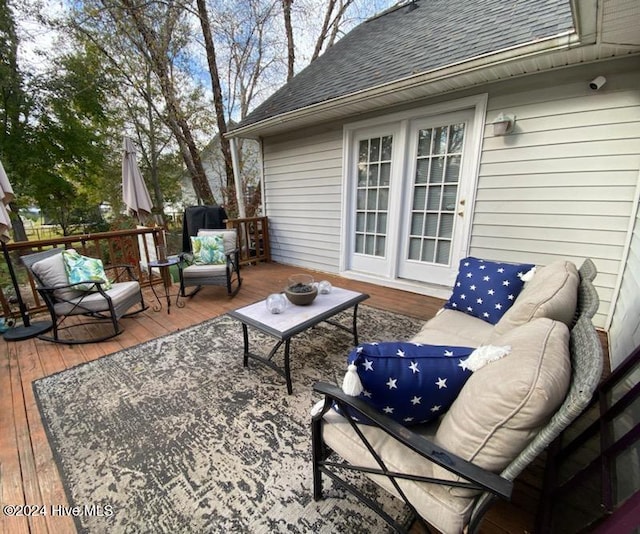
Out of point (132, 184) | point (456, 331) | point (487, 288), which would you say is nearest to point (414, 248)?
point (487, 288)

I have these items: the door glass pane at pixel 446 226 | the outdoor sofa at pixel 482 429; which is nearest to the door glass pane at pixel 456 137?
the door glass pane at pixel 446 226

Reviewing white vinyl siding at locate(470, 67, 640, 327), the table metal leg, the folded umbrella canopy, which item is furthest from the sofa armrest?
the folded umbrella canopy

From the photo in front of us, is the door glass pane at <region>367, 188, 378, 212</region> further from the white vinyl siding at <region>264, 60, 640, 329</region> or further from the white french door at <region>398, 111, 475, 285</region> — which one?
the white vinyl siding at <region>264, 60, 640, 329</region>

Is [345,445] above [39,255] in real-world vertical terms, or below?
below

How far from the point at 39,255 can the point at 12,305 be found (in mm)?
1104

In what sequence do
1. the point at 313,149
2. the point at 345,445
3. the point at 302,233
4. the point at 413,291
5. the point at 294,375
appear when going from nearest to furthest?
the point at 345,445 < the point at 294,375 < the point at 413,291 < the point at 313,149 < the point at 302,233

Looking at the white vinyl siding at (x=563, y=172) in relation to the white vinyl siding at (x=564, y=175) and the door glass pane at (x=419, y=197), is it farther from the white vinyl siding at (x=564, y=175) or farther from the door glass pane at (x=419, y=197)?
the door glass pane at (x=419, y=197)

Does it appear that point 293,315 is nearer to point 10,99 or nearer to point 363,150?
point 363,150

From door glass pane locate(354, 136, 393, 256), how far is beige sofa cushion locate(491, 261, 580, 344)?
2731mm

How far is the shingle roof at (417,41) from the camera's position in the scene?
2.71 metres

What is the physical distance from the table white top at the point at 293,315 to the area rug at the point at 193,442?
1.48 ft

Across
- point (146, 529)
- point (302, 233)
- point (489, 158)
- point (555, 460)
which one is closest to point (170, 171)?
point (302, 233)

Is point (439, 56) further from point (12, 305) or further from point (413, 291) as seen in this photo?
point (12, 305)

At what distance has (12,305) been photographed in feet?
10.3
